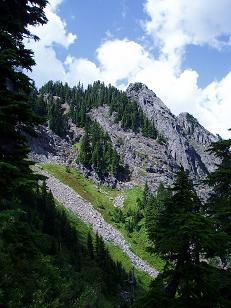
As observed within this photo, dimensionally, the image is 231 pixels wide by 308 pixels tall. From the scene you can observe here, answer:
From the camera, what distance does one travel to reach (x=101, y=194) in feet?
473

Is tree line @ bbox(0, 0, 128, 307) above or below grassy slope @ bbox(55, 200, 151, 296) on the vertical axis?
above

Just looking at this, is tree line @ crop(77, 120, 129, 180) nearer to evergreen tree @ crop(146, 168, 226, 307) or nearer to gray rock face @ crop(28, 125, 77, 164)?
gray rock face @ crop(28, 125, 77, 164)

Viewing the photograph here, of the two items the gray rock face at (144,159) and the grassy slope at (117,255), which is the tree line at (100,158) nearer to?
the gray rock face at (144,159)

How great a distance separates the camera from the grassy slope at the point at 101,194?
4523 inches

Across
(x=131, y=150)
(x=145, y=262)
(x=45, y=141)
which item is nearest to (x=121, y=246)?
(x=145, y=262)

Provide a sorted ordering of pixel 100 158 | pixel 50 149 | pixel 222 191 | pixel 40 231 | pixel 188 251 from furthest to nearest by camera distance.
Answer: pixel 100 158
pixel 50 149
pixel 222 191
pixel 40 231
pixel 188 251

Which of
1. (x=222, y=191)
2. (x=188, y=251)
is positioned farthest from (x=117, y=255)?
(x=188, y=251)

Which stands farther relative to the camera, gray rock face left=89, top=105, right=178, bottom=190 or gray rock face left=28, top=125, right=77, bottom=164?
gray rock face left=89, top=105, right=178, bottom=190

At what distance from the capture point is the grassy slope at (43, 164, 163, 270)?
114875 millimetres

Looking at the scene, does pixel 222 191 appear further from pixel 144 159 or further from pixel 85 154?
pixel 144 159

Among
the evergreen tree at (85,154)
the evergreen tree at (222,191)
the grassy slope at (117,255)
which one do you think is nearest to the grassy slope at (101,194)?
the evergreen tree at (85,154)

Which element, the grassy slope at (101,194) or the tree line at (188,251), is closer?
the tree line at (188,251)

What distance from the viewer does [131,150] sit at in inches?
7328

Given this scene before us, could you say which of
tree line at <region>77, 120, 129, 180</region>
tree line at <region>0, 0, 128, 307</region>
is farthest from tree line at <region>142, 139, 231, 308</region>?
tree line at <region>77, 120, 129, 180</region>
